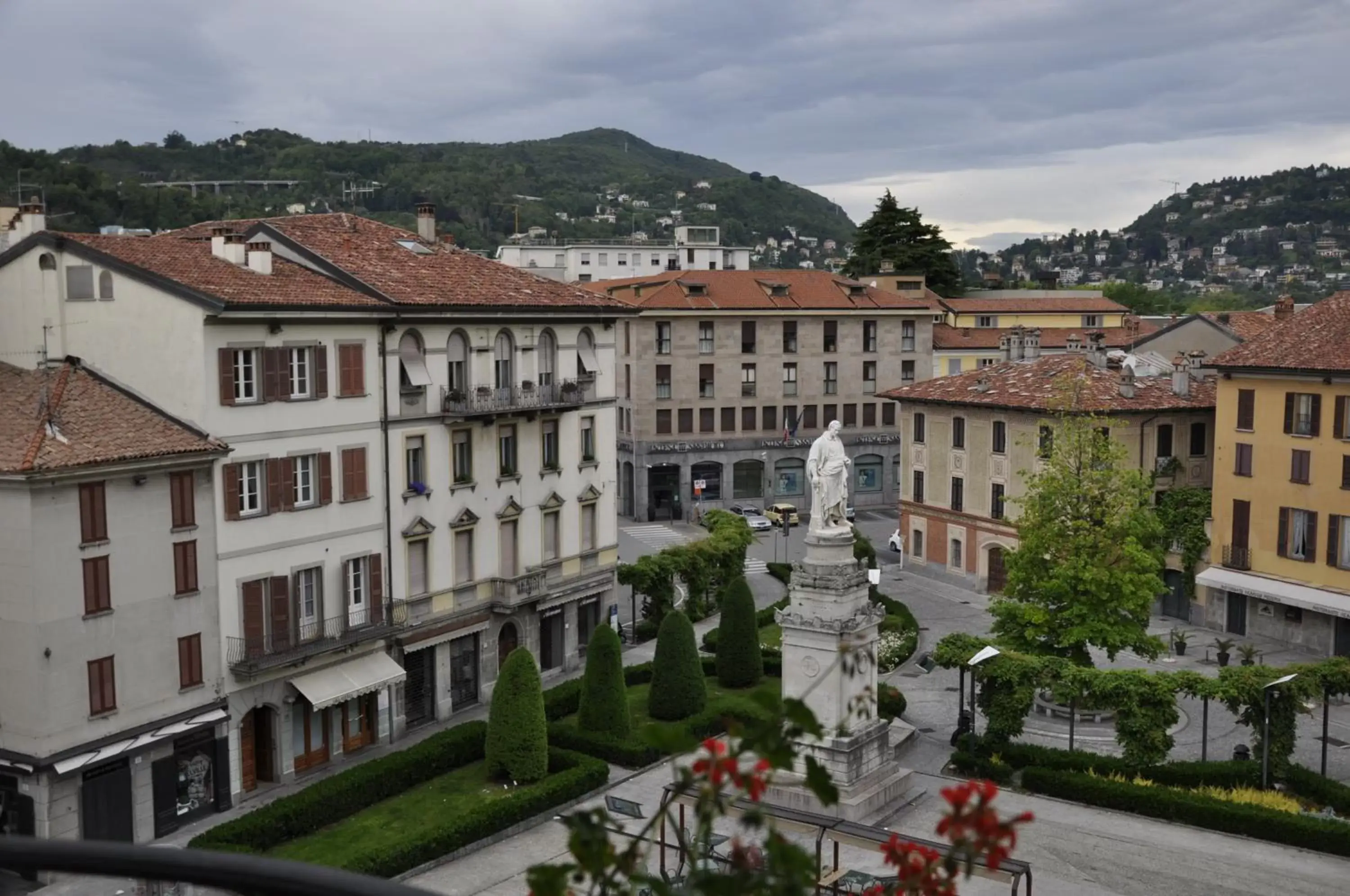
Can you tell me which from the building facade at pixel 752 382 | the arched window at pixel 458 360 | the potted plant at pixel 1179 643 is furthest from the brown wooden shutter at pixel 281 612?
the building facade at pixel 752 382

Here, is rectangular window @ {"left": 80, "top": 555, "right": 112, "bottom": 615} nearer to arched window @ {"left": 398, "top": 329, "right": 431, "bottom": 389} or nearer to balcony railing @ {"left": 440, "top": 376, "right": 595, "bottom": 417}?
arched window @ {"left": 398, "top": 329, "right": 431, "bottom": 389}

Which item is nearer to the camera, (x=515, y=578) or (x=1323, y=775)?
(x=1323, y=775)

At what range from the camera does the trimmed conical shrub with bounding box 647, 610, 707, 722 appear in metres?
38.5

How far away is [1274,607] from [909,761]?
69.3ft

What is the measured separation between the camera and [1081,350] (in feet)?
215

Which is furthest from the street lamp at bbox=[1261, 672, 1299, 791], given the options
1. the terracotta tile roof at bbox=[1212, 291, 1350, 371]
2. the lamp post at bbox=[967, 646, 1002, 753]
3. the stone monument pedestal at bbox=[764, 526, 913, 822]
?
the terracotta tile roof at bbox=[1212, 291, 1350, 371]

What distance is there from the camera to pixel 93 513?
99.4 feet

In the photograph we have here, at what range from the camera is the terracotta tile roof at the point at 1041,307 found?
97.4 m

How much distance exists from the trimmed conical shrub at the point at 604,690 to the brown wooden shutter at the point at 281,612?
8.29 meters

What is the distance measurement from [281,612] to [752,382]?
48487 millimetres

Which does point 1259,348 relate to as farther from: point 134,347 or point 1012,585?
point 134,347

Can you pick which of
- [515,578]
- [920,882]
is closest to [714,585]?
[515,578]

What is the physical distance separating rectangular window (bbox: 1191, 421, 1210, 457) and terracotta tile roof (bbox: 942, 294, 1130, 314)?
138 ft

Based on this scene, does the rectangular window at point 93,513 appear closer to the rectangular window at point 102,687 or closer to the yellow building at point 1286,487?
the rectangular window at point 102,687
